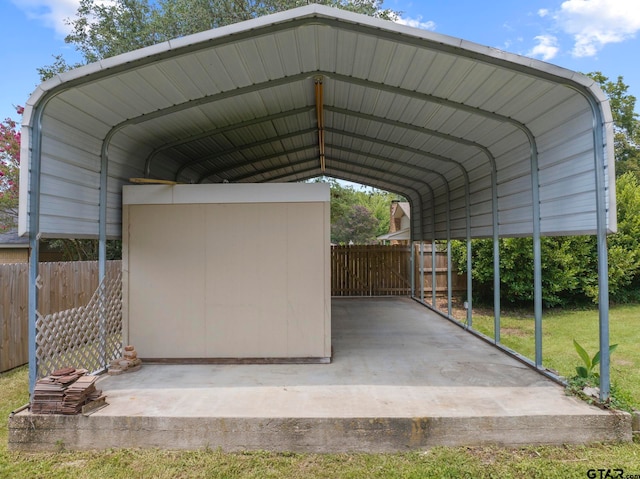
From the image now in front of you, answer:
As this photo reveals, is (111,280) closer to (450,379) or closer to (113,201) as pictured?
(113,201)

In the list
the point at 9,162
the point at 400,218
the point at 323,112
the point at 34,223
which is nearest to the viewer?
the point at 34,223

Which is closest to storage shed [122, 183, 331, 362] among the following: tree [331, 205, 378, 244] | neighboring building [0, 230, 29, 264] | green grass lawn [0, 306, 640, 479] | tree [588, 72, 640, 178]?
green grass lawn [0, 306, 640, 479]

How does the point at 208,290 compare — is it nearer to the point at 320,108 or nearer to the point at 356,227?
the point at 320,108

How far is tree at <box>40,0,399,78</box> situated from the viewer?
10.3m

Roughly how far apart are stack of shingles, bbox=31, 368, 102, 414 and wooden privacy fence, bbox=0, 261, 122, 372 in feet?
5.46

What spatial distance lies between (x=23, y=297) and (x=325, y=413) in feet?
14.9

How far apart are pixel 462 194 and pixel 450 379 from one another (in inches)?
151

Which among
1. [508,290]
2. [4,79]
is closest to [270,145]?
[508,290]

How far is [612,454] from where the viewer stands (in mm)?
2947

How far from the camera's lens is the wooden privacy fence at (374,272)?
36.7ft

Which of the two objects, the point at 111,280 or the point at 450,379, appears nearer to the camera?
the point at 450,379

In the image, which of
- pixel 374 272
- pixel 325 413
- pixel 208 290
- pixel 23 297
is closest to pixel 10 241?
→ pixel 23 297

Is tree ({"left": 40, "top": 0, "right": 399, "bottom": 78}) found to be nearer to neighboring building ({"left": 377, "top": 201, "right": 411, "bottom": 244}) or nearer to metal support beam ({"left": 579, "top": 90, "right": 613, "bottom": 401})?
metal support beam ({"left": 579, "top": 90, "right": 613, "bottom": 401})

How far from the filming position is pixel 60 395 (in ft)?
10.4
